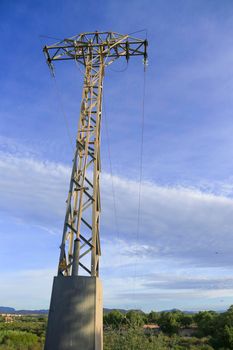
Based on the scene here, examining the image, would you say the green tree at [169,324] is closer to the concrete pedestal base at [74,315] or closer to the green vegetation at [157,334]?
the green vegetation at [157,334]

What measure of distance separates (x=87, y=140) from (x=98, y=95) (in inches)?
55.7

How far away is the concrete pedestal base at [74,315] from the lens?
22.8 feet

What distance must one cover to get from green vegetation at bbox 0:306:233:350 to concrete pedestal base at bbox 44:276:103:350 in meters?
9.09

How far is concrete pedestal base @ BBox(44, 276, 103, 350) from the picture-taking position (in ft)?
22.8

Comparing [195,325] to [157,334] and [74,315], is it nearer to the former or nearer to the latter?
[157,334]

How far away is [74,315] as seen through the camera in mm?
7066

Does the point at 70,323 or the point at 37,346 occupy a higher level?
the point at 70,323

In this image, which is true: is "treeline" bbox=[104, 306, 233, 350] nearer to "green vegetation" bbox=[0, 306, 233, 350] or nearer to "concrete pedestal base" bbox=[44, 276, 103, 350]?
"green vegetation" bbox=[0, 306, 233, 350]

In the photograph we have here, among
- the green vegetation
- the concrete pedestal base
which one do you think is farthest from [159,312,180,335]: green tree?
the concrete pedestal base

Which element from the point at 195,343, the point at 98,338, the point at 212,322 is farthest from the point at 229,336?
the point at 98,338

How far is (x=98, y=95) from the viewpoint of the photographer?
943 centimetres

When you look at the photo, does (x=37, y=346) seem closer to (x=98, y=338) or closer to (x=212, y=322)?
(x=212, y=322)

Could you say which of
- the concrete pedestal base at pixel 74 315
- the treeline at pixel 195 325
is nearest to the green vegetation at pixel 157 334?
the treeline at pixel 195 325

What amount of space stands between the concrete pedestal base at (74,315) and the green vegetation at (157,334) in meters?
9.09
